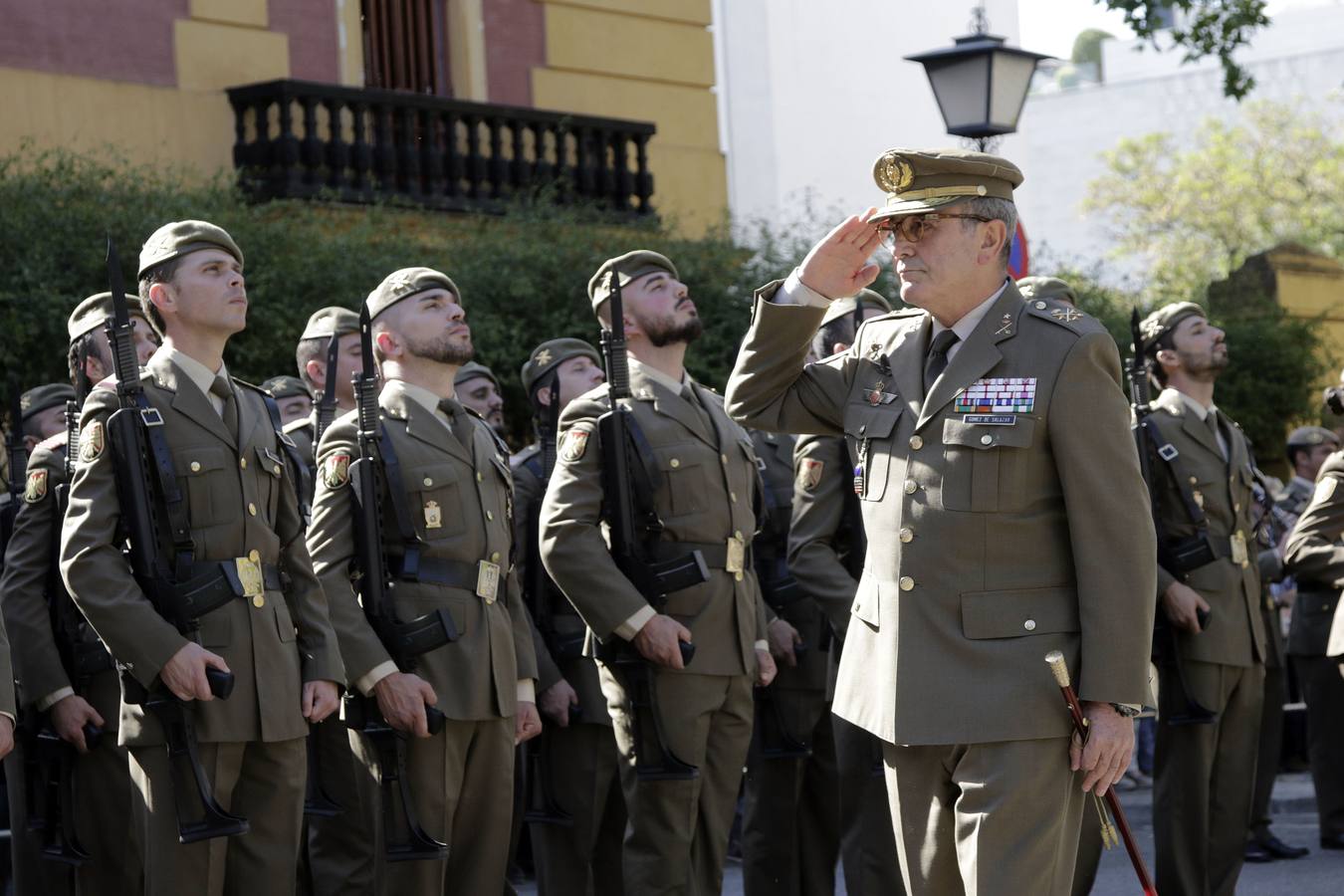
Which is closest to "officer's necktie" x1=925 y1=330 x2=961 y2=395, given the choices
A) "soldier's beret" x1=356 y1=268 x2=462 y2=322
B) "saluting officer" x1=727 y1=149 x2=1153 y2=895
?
"saluting officer" x1=727 y1=149 x2=1153 y2=895

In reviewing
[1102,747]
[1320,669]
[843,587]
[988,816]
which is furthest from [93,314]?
[1320,669]

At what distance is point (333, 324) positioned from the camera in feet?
27.8

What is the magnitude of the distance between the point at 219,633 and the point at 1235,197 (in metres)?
39.4

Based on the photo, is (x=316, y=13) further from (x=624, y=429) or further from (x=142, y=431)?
(x=142, y=431)

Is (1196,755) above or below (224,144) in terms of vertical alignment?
below

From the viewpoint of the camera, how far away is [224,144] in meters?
14.9

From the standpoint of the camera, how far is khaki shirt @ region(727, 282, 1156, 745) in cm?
460

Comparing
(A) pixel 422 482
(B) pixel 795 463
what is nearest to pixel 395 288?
(A) pixel 422 482

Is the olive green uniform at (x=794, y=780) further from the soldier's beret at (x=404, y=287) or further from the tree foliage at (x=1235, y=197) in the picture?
the tree foliage at (x=1235, y=197)

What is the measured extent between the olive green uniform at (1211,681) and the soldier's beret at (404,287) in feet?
9.35

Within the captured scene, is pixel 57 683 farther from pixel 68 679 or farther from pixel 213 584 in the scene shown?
pixel 213 584

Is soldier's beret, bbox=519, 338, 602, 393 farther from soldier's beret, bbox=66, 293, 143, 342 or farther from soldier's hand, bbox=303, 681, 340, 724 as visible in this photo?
soldier's hand, bbox=303, 681, 340, 724

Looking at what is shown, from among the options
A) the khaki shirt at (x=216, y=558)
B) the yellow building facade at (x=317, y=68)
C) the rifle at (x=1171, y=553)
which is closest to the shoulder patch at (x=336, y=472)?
the khaki shirt at (x=216, y=558)

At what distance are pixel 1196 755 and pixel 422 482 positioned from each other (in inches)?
122
